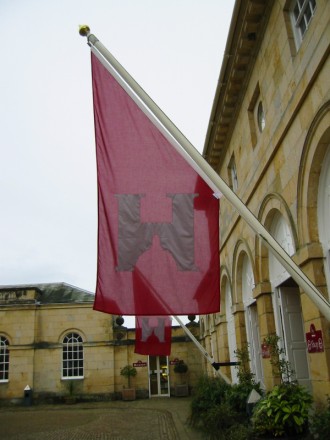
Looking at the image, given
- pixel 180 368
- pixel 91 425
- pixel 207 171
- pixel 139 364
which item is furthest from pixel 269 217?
pixel 139 364

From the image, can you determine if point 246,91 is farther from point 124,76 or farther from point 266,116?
point 124,76

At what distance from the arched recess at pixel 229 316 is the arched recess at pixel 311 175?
305 inches

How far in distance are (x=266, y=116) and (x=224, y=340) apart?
9469mm

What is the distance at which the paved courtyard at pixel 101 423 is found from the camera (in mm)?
13792

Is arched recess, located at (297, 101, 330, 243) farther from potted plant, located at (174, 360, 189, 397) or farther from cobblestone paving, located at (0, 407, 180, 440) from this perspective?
potted plant, located at (174, 360, 189, 397)

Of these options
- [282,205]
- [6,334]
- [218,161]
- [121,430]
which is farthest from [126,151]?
[6,334]

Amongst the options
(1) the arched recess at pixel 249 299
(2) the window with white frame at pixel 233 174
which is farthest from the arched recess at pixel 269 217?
(2) the window with white frame at pixel 233 174

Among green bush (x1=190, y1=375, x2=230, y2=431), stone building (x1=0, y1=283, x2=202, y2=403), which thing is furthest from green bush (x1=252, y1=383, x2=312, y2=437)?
stone building (x1=0, y1=283, x2=202, y2=403)

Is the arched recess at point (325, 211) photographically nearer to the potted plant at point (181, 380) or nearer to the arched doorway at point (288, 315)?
the arched doorway at point (288, 315)

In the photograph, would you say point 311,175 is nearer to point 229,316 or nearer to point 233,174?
point 233,174

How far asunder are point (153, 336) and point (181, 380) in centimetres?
1589

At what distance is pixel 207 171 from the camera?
16.9ft

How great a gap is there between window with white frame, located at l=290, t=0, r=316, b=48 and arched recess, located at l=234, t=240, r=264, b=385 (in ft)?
18.9

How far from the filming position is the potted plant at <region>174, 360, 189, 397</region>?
27.1 metres
